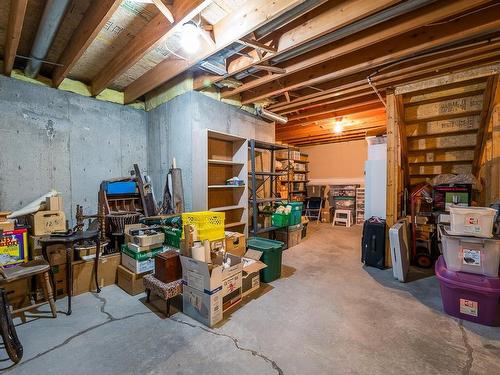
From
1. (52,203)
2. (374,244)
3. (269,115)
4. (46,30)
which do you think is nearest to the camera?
(46,30)

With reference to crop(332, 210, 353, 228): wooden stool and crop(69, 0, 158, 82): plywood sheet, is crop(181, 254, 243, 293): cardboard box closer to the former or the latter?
crop(69, 0, 158, 82): plywood sheet

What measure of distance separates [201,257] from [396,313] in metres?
1.93

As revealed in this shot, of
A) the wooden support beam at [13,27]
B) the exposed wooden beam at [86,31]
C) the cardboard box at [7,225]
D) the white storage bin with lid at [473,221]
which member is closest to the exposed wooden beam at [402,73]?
the white storage bin with lid at [473,221]

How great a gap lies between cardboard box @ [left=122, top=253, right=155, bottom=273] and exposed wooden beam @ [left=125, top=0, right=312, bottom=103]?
2.32 metres

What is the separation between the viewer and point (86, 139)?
3525mm

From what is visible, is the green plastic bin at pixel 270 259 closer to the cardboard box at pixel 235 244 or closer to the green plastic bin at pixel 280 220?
the cardboard box at pixel 235 244

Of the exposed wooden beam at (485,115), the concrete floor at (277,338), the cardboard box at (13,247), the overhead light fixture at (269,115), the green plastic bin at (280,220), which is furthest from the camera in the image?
the overhead light fixture at (269,115)

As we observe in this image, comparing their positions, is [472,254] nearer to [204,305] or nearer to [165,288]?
[204,305]

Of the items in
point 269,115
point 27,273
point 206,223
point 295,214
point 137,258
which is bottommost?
point 137,258

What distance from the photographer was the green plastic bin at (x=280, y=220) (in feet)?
14.0

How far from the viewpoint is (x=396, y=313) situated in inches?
87.4

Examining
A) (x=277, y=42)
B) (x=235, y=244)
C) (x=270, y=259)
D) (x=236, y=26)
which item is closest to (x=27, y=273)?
(x=235, y=244)

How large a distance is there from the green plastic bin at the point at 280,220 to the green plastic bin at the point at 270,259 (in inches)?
47.1

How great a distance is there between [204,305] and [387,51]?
330cm
